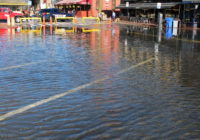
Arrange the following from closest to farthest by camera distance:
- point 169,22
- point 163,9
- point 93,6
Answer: point 169,22, point 163,9, point 93,6

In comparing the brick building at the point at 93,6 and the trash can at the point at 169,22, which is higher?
the brick building at the point at 93,6

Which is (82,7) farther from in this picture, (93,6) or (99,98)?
(99,98)

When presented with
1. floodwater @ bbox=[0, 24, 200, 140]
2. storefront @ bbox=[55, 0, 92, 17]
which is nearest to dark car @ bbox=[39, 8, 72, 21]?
storefront @ bbox=[55, 0, 92, 17]

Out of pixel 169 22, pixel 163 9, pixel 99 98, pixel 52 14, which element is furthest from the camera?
pixel 52 14

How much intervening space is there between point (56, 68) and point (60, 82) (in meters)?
1.83

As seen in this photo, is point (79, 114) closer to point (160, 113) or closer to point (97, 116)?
point (97, 116)

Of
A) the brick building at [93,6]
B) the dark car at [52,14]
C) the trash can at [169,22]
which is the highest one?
the brick building at [93,6]

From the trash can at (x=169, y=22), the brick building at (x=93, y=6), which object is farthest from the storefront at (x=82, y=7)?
the trash can at (x=169, y=22)

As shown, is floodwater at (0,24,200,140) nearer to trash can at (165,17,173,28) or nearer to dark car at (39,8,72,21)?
trash can at (165,17,173,28)

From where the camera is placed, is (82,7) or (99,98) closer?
(99,98)

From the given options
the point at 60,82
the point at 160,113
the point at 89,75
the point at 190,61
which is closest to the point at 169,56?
the point at 190,61

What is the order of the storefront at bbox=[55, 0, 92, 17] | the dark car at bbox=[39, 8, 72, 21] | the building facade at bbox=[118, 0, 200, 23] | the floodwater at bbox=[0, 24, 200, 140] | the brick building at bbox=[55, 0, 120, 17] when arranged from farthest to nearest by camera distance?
1. the storefront at bbox=[55, 0, 92, 17]
2. the brick building at bbox=[55, 0, 120, 17]
3. the dark car at bbox=[39, 8, 72, 21]
4. the building facade at bbox=[118, 0, 200, 23]
5. the floodwater at bbox=[0, 24, 200, 140]

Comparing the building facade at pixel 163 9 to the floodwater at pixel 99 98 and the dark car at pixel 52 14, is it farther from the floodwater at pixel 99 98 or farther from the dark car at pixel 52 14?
the floodwater at pixel 99 98

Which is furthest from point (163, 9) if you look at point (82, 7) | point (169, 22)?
point (82, 7)
